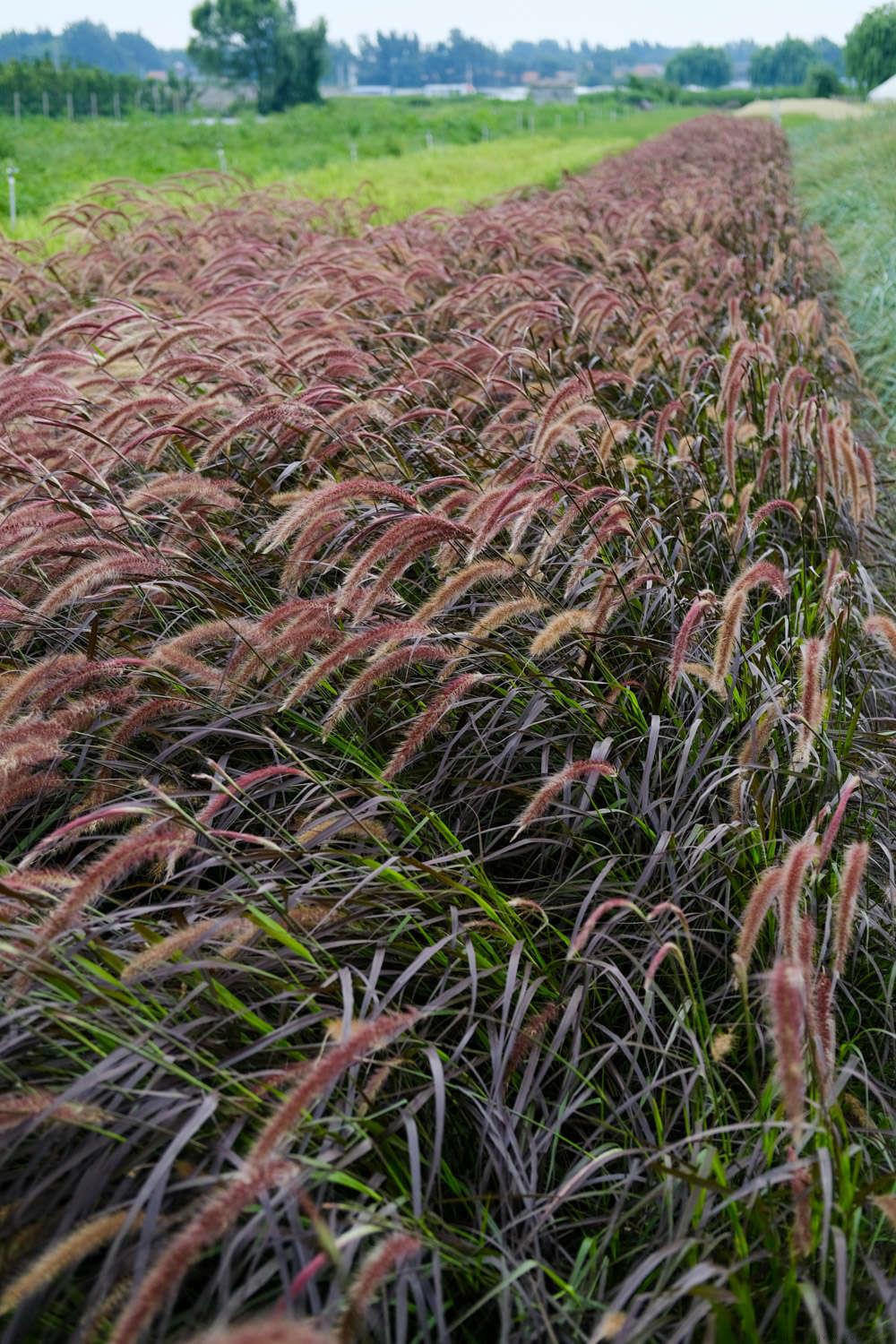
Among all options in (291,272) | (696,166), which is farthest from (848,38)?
(291,272)

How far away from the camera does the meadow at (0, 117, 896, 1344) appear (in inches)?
54.2

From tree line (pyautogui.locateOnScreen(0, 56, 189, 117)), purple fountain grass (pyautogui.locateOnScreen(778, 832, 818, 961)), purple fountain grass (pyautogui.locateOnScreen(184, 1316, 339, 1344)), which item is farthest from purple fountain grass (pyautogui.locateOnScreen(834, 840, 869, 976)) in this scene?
tree line (pyautogui.locateOnScreen(0, 56, 189, 117))

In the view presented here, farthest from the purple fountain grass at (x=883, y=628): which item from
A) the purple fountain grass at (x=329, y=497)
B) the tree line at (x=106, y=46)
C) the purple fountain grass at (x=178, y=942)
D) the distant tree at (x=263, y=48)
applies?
the tree line at (x=106, y=46)

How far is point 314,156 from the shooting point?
23.7m

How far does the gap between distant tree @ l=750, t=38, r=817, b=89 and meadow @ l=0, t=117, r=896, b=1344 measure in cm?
14321

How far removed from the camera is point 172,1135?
145cm

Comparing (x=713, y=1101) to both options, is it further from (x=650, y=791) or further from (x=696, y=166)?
(x=696, y=166)

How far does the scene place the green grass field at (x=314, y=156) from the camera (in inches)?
591

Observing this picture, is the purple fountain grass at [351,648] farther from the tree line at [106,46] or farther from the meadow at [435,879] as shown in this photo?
the tree line at [106,46]

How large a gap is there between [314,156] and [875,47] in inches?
2490

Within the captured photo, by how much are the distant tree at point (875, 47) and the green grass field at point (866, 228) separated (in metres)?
57.1

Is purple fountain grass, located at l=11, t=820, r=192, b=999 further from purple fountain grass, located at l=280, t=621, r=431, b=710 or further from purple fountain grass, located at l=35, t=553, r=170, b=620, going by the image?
purple fountain grass, located at l=35, t=553, r=170, b=620

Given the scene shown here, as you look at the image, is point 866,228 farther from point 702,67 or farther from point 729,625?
point 702,67

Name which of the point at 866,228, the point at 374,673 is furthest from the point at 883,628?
the point at 866,228
